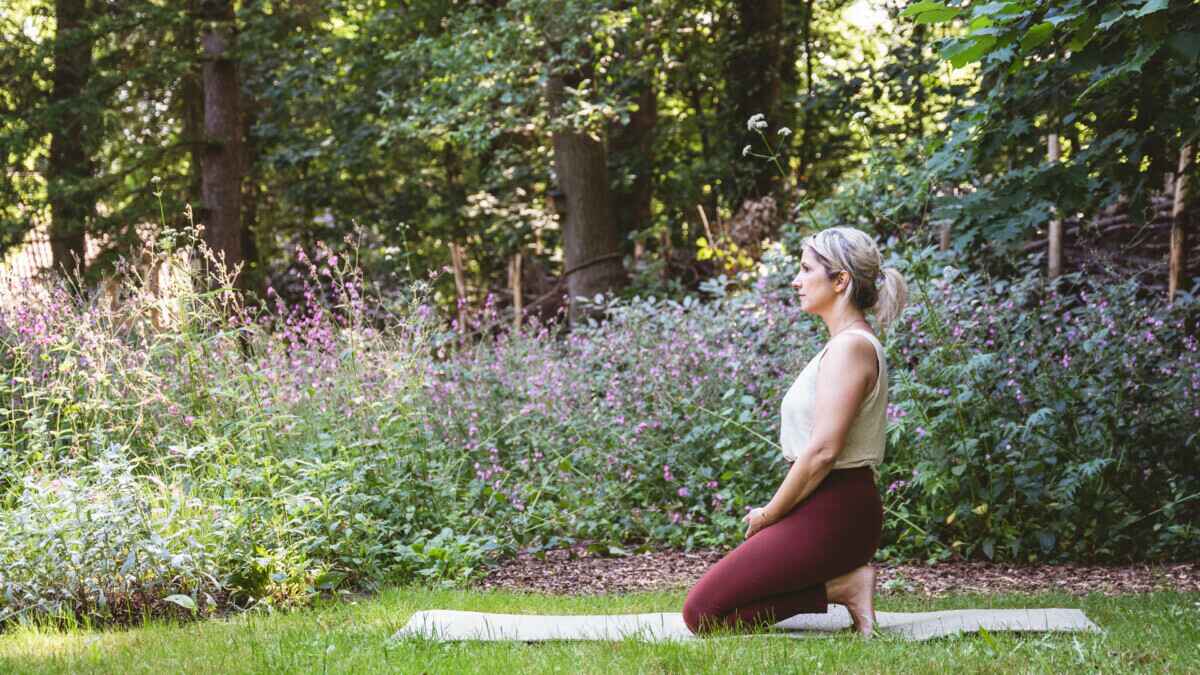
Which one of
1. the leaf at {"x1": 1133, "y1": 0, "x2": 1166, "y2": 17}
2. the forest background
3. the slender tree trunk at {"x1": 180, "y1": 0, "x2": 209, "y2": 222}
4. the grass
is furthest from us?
the slender tree trunk at {"x1": 180, "y1": 0, "x2": 209, "y2": 222}

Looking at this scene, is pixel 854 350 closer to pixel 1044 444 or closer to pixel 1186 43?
pixel 1186 43

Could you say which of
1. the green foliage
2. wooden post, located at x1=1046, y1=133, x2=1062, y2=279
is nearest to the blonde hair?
the green foliage

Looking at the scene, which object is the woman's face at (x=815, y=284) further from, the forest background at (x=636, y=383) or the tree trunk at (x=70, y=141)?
the tree trunk at (x=70, y=141)

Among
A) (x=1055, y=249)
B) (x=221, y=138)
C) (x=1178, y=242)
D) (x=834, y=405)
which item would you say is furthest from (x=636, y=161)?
(x=834, y=405)

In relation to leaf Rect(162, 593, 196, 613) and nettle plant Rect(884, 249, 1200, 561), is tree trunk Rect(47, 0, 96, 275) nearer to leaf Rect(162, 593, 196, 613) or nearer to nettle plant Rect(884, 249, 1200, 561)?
leaf Rect(162, 593, 196, 613)

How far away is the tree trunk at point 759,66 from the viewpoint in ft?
49.3

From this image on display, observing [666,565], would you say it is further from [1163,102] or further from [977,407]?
[1163,102]

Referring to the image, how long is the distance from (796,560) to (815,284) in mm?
1005

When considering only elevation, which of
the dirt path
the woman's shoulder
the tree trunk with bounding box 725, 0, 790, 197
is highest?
the tree trunk with bounding box 725, 0, 790, 197

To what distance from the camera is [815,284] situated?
4.30 m

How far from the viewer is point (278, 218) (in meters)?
18.1

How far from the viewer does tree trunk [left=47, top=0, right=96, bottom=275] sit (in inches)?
526

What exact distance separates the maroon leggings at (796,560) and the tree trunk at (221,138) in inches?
378

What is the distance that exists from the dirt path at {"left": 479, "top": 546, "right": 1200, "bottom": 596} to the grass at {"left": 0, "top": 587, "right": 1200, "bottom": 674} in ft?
2.95
